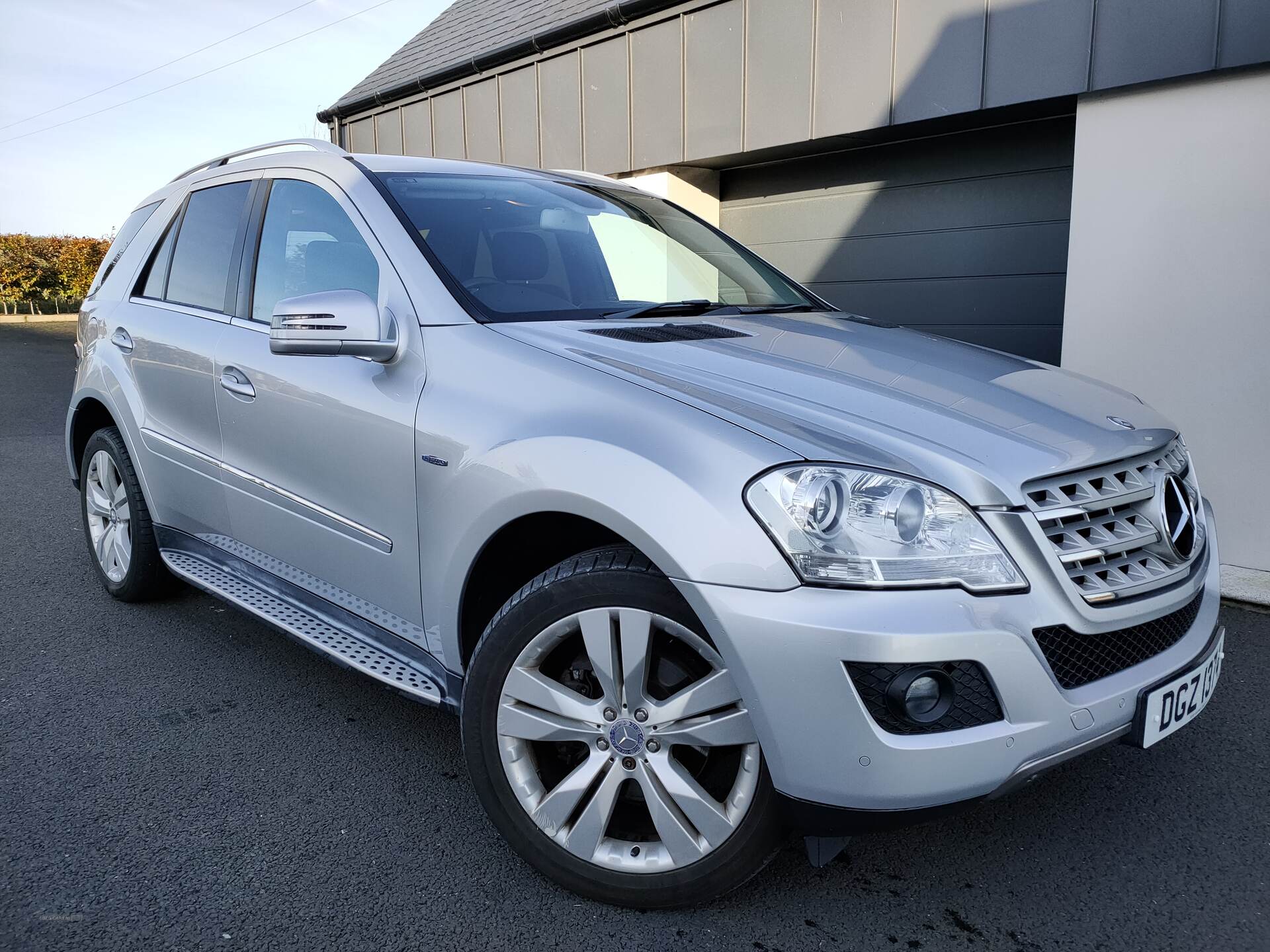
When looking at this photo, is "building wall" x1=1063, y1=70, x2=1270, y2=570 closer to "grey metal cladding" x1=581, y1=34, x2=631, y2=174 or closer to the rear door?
"grey metal cladding" x1=581, y1=34, x2=631, y2=174

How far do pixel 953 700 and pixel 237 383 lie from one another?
2.37 metres

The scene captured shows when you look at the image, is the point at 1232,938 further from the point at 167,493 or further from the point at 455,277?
the point at 167,493

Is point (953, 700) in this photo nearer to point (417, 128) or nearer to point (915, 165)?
point (915, 165)

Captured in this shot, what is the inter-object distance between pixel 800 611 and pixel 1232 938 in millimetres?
1262

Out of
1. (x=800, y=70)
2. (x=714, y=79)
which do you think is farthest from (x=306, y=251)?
(x=714, y=79)

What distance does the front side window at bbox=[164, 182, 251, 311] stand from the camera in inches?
136

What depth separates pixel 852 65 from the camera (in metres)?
6.05

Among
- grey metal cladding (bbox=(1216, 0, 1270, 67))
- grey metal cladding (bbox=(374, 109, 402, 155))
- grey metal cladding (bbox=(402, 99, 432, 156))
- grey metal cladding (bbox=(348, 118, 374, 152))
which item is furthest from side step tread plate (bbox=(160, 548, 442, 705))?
grey metal cladding (bbox=(348, 118, 374, 152))

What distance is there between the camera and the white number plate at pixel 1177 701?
200cm

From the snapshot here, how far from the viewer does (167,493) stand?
366cm

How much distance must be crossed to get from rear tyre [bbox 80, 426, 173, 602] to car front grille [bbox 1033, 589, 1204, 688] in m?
3.36

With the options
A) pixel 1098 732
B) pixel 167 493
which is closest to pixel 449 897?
pixel 1098 732

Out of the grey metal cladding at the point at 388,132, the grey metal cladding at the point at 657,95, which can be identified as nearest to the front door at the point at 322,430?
the grey metal cladding at the point at 657,95

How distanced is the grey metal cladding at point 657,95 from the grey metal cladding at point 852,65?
1.32 m
